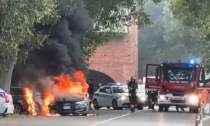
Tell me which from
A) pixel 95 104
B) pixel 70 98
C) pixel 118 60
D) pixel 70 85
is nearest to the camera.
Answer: pixel 70 98

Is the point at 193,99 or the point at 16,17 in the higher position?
the point at 16,17

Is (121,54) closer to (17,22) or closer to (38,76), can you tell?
(38,76)

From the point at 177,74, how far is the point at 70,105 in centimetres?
841

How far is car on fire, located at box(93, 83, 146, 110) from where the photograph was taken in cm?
3581

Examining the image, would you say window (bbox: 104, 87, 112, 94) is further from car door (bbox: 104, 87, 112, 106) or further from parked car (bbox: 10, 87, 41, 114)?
parked car (bbox: 10, 87, 41, 114)

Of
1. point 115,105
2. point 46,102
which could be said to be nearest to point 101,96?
point 115,105

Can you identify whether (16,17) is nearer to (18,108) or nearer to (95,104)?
(18,108)

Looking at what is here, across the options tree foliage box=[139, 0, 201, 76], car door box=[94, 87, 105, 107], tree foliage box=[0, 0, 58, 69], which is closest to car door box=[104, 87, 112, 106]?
car door box=[94, 87, 105, 107]

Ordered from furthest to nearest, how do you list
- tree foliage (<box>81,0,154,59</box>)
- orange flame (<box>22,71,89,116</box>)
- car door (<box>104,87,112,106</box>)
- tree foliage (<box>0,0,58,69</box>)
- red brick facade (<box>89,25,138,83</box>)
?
red brick facade (<box>89,25,138,83</box>)
car door (<box>104,87,112,106</box>)
tree foliage (<box>81,0,154,59</box>)
orange flame (<box>22,71,89,116</box>)
tree foliage (<box>0,0,58,69</box>)

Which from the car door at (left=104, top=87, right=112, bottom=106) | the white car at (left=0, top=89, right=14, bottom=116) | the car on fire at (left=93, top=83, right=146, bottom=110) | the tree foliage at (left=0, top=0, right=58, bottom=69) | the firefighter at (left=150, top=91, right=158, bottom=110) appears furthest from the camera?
the car door at (left=104, top=87, right=112, bottom=106)

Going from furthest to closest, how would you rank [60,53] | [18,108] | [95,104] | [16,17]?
[95,104] < [60,53] < [18,108] < [16,17]

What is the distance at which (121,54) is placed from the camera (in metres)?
57.7

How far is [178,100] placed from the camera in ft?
105

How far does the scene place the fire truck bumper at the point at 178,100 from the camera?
31.5 meters
